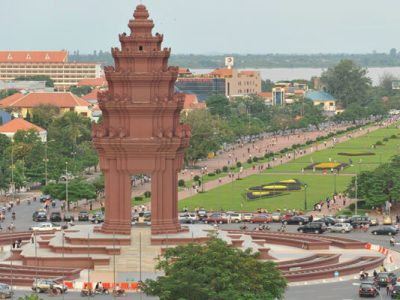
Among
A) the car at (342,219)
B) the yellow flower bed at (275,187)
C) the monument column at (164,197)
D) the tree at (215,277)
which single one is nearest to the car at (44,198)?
the yellow flower bed at (275,187)

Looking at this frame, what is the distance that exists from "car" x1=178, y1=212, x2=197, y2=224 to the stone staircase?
22.7m

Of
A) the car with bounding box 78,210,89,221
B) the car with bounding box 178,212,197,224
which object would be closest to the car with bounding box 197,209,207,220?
the car with bounding box 178,212,197,224

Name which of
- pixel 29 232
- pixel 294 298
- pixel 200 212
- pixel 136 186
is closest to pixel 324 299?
pixel 294 298

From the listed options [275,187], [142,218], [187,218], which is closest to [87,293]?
[142,218]

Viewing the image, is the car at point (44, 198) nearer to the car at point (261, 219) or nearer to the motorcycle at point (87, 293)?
the car at point (261, 219)

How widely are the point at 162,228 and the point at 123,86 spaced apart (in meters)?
8.60

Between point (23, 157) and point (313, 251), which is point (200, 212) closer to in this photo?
point (313, 251)

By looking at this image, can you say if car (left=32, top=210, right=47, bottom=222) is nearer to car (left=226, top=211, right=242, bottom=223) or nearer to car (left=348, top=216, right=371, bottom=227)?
car (left=226, top=211, right=242, bottom=223)

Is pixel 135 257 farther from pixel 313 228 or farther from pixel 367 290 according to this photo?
pixel 313 228

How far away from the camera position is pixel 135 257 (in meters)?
86.8

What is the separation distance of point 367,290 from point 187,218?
37.0 metres

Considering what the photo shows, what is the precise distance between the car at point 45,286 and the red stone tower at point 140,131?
10.9 metres

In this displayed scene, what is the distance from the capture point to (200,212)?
385ft

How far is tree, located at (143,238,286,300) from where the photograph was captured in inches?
2554
